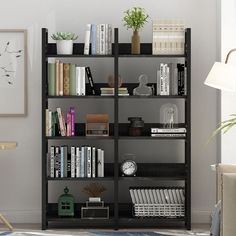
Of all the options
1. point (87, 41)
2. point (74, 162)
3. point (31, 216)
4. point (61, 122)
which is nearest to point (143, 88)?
point (87, 41)

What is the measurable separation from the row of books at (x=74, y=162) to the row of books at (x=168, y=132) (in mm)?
513

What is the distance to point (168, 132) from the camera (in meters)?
6.26

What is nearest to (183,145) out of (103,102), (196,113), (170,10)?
(196,113)

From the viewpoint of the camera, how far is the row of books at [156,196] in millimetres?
6375

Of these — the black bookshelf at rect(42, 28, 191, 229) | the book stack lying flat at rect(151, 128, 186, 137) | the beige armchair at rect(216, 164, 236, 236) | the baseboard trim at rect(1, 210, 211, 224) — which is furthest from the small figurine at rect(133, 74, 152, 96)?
the beige armchair at rect(216, 164, 236, 236)

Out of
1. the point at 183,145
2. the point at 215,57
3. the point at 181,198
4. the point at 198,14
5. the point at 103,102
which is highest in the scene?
the point at 198,14

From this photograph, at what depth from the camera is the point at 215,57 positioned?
658 cm

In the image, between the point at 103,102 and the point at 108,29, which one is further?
the point at 103,102

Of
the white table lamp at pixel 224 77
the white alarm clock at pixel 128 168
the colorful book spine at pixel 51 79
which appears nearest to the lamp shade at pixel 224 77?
the white table lamp at pixel 224 77

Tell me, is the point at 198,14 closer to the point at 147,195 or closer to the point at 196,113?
the point at 196,113

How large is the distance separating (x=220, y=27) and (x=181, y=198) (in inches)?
63.8

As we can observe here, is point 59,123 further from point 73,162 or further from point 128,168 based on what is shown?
point 128,168

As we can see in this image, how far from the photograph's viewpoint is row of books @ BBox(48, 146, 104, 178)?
6.27m

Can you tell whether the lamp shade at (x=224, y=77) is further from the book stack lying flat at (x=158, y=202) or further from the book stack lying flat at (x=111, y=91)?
the book stack lying flat at (x=158, y=202)
